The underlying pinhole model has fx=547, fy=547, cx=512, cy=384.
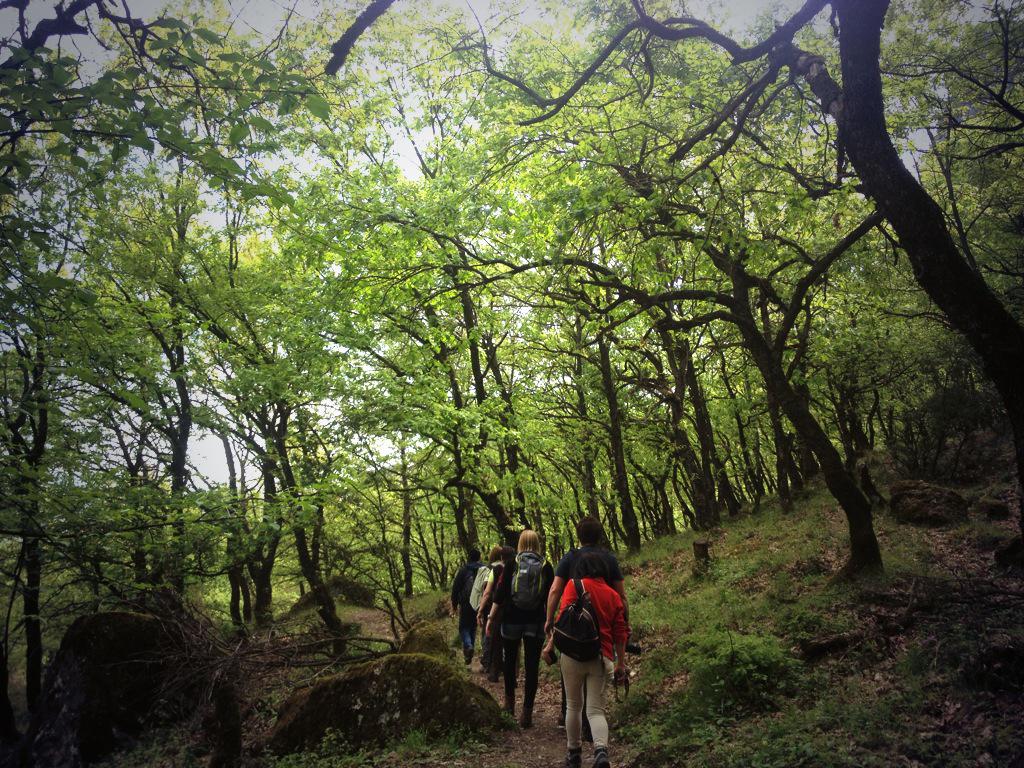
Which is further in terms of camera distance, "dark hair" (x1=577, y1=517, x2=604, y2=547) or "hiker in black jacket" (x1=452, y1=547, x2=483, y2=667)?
"hiker in black jacket" (x1=452, y1=547, x2=483, y2=667)

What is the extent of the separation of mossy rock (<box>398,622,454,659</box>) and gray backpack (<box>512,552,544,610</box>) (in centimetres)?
298

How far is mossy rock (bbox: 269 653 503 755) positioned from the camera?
6730 millimetres

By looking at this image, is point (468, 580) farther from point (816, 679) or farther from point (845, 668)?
point (845, 668)

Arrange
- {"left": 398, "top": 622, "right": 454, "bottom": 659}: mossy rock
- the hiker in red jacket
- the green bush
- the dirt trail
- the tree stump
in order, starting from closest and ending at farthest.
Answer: the hiker in red jacket → the green bush → the dirt trail → {"left": 398, "top": 622, "right": 454, "bottom": 659}: mossy rock → the tree stump

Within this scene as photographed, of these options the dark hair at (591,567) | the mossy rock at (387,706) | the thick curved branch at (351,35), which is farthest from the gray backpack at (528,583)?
the thick curved branch at (351,35)

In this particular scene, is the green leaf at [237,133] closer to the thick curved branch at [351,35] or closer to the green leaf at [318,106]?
the green leaf at [318,106]

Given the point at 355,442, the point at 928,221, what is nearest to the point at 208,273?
the point at 355,442

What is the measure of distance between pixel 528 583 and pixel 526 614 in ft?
1.38

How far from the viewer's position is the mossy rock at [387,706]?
6.73m

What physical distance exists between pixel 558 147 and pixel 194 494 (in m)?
9.31

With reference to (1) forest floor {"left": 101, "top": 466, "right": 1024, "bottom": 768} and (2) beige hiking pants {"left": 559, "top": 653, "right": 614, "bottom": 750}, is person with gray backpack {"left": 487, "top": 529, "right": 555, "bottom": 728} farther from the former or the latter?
(2) beige hiking pants {"left": 559, "top": 653, "right": 614, "bottom": 750}

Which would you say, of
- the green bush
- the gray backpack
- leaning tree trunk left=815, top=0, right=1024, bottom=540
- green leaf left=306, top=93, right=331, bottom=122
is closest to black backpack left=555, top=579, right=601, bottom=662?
the green bush

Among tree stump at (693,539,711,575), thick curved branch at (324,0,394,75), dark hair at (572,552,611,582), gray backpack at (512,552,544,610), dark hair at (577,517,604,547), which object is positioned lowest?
tree stump at (693,539,711,575)

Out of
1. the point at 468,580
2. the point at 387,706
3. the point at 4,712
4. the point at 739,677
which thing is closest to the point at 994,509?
the point at 739,677
